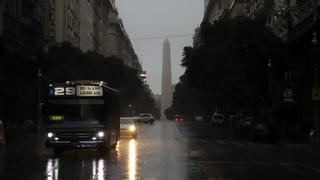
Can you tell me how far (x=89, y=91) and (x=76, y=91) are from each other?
0.54 meters

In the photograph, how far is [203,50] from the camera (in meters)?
65.8

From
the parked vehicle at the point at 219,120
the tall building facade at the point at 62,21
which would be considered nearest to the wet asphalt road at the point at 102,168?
the parked vehicle at the point at 219,120

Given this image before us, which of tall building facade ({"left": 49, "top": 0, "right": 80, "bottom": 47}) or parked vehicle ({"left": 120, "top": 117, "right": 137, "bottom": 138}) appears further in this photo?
tall building facade ({"left": 49, "top": 0, "right": 80, "bottom": 47})

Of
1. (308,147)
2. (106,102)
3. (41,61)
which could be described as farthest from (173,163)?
(41,61)

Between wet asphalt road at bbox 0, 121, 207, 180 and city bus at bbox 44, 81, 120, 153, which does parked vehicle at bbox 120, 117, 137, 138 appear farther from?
wet asphalt road at bbox 0, 121, 207, 180

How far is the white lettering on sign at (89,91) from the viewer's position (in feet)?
93.8

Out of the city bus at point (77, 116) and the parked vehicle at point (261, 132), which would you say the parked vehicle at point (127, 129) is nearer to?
the parked vehicle at point (261, 132)

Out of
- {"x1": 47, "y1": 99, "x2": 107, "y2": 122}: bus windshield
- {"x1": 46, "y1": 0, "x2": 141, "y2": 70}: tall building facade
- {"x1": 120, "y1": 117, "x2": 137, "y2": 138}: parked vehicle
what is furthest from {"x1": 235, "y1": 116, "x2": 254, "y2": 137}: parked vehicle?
{"x1": 46, "y1": 0, "x2": 141, "y2": 70}: tall building facade

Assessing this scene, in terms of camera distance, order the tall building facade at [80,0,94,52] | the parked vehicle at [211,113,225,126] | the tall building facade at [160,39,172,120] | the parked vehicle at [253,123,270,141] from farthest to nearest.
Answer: the tall building facade at [160,39,172,120], the tall building facade at [80,0,94,52], the parked vehicle at [211,113,225,126], the parked vehicle at [253,123,270,141]

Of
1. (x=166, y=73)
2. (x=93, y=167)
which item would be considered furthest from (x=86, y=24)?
(x=93, y=167)

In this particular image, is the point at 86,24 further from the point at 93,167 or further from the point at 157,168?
the point at 157,168

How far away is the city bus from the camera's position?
2791 cm

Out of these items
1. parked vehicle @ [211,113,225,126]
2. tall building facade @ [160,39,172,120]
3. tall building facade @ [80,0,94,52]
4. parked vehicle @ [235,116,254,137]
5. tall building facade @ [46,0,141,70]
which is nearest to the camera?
parked vehicle @ [235,116,254,137]

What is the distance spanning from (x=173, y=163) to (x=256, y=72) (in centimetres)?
3844
